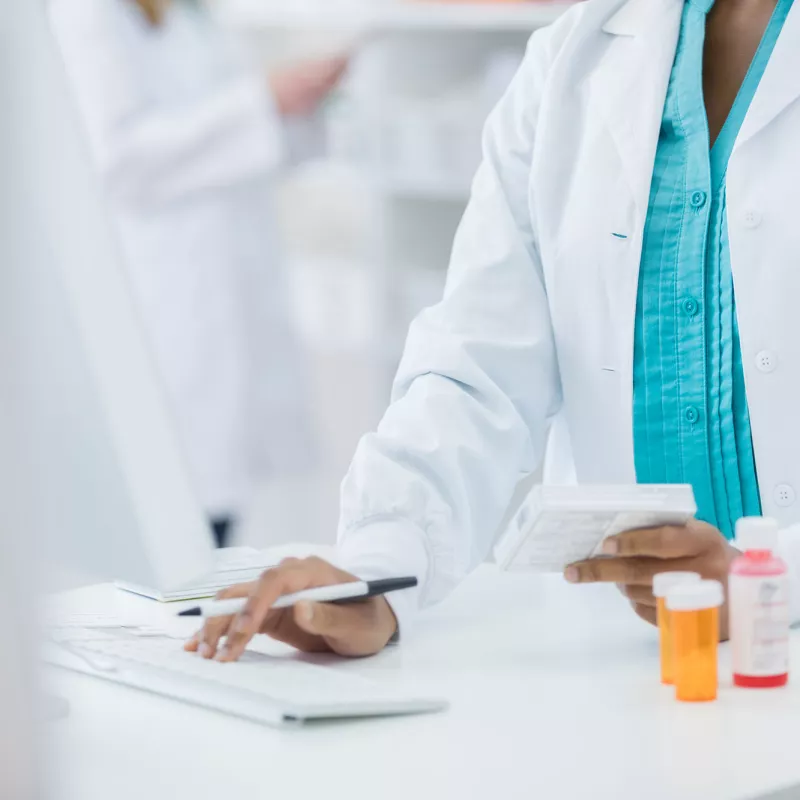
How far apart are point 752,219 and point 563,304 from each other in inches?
9.3

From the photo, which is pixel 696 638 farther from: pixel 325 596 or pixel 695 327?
pixel 695 327

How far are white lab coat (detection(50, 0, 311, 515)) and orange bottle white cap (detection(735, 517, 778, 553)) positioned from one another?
219cm

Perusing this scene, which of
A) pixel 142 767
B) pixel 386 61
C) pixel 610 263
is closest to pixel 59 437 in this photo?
pixel 142 767

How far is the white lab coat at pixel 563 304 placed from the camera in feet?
4.53

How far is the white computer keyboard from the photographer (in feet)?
3.26

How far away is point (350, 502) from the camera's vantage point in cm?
Answer: 134

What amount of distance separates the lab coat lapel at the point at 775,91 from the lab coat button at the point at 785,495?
367mm

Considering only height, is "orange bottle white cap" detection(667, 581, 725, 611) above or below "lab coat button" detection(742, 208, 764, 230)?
below

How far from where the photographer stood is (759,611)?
104 centimetres

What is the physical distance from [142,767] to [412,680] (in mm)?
270

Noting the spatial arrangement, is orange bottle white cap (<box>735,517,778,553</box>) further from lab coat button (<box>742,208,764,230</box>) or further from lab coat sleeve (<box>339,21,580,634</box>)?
lab coat button (<box>742,208,764,230</box>)

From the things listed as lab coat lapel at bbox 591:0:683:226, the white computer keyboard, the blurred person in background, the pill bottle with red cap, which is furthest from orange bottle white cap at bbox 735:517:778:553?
the blurred person in background

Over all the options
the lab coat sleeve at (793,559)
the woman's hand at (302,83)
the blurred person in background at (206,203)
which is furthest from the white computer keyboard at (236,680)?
the woman's hand at (302,83)

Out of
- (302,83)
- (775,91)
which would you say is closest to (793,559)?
(775,91)
